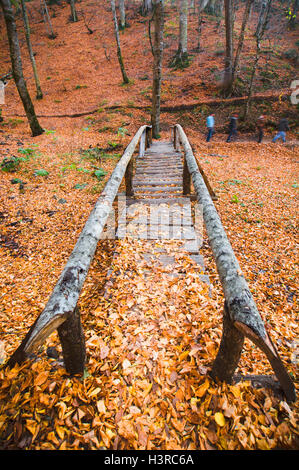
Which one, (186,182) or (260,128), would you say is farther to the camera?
(260,128)

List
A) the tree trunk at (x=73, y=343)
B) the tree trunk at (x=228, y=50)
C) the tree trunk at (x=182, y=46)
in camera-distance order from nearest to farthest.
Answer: the tree trunk at (x=73, y=343) < the tree trunk at (x=228, y=50) < the tree trunk at (x=182, y=46)

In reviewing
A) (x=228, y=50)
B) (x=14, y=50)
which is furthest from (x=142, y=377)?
(x=228, y=50)

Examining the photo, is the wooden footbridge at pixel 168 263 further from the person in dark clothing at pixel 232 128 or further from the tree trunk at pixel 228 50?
the tree trunk at pixel 228 50

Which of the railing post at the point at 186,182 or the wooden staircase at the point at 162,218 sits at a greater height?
the railing post at the point at 186,182

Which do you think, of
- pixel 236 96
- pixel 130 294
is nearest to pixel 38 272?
pixel 130 294

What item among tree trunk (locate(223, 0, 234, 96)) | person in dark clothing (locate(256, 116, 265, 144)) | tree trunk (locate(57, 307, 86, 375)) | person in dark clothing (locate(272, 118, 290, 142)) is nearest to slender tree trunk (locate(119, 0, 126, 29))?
tree trunk (locate(223, 0, 234, 96))

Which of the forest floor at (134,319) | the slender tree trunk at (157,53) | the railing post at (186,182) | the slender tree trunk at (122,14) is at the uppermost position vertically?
the slender tree trunk at (122,14)

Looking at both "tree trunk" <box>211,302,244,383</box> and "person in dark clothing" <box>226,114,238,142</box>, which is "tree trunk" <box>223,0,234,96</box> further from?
"tree trunk" <box>211,302,244,383</box>

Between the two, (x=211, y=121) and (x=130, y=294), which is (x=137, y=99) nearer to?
(x=211, y=121)

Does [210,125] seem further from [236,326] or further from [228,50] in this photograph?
[236,326]

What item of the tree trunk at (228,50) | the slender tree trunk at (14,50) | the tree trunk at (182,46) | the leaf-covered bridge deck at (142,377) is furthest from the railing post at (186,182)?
the tree trunk at (182,46)

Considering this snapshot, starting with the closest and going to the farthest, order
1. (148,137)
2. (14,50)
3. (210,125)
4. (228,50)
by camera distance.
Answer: (14,50)
(148,137)
(210,125)
(228,50)

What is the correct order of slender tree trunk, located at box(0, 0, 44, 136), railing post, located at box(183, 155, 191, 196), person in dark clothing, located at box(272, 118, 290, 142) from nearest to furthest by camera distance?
railing post, located at box(183, 155, 191, 196)
slender tree trunk, located at box(0, 0, 44, 136)
person in dark clothing, located at box(272, 118, 290, 142)

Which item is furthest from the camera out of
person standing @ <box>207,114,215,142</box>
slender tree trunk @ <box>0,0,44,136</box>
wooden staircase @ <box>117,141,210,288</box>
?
person standing @ <box>207,114,215,142</box>
